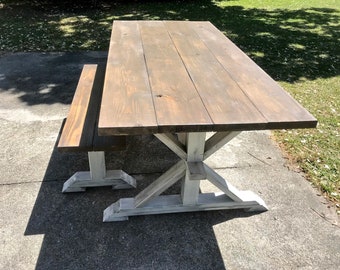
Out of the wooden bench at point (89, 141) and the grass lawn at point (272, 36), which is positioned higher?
the wooden bench at point (89, 141)

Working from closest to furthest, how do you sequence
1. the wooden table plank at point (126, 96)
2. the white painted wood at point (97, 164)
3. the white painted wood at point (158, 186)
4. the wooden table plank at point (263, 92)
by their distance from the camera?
the wooden table plank at point (126, 96) → the wooden table plank at point (263, 92) → the white painted wood at point (158, 186) → the white painted wood at point (97, 164)

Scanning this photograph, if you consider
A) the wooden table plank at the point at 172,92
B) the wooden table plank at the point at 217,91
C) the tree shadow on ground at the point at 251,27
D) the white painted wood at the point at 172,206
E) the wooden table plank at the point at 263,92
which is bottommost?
the tree shadow on ground at the point at 251,27

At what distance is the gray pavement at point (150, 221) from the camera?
205cm

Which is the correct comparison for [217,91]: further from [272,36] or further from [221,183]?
[272,36]

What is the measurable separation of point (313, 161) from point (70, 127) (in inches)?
85.1

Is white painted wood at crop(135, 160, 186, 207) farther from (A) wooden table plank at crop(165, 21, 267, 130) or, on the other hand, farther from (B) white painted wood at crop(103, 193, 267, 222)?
(A) wooden table plank at crop(165, 21, 267, 130)

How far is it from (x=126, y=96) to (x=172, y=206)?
955 millimetres

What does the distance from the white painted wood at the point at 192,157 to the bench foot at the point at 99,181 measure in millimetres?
515

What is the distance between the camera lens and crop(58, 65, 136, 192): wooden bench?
7.20 ft

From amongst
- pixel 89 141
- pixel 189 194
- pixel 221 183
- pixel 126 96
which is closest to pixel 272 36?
pixel 221 183

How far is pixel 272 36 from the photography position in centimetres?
696

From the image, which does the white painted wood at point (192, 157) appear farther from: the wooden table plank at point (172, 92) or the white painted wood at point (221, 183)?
the wooden table plank at point (172, 92)

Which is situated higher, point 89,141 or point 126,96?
point 126,96

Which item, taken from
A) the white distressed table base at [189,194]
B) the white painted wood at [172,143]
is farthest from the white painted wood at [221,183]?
the white painted wood at [172,143]
